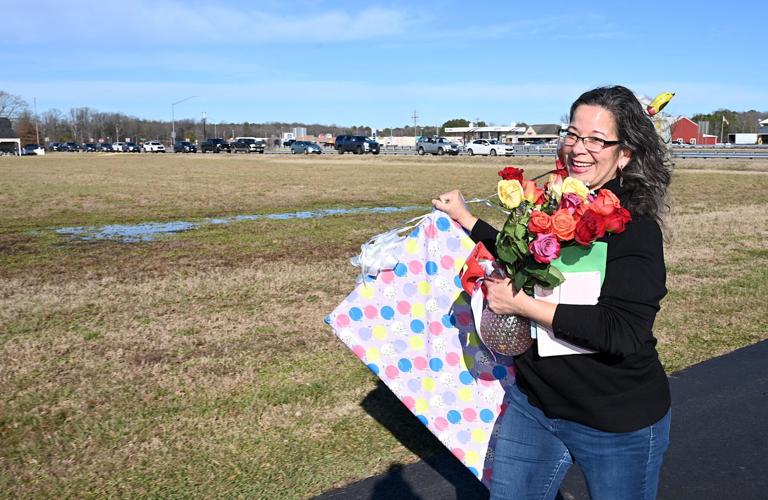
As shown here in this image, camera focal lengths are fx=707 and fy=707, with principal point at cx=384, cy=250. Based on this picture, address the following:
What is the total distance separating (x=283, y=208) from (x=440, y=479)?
14068 mm

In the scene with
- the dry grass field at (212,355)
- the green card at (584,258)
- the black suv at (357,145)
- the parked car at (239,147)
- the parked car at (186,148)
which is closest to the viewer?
the green card at (584,258)

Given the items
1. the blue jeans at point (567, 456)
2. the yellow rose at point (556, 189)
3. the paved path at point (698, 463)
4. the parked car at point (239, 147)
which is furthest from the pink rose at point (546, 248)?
the parked car at point (239, 147)

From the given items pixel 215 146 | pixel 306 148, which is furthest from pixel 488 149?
pixel 215 146

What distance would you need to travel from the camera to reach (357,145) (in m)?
63.1

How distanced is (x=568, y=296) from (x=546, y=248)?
22cm

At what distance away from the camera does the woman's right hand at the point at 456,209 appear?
3.21m

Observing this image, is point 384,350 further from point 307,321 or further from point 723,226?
point 723,226

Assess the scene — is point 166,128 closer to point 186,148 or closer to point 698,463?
point 186,148

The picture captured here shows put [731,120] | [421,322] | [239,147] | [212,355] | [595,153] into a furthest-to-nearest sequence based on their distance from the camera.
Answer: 1. [731,120]
2. [239,147]
3. [212,355]
4. [421,322]
5. [595,153]

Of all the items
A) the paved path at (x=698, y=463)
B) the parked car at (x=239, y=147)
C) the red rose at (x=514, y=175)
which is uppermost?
the red rose at (x=514, y=175)

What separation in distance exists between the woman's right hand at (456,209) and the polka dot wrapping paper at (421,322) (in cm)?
12

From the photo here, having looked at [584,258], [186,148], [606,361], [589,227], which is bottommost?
[186,148]

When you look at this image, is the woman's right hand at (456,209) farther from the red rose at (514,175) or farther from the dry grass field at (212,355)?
the dry grass field at (212,355)

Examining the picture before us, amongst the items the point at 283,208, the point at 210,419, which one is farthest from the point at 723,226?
the point at 210,419
